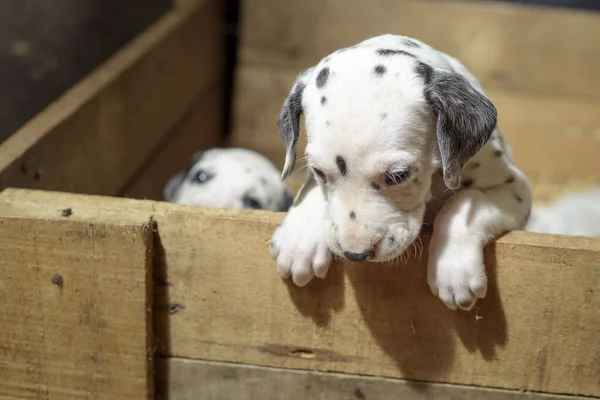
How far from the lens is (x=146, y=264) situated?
5.05 ft

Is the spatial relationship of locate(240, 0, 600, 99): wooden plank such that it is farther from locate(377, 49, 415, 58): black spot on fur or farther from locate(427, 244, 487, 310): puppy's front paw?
locate(427, 244, 487, 310): puppy's front paw

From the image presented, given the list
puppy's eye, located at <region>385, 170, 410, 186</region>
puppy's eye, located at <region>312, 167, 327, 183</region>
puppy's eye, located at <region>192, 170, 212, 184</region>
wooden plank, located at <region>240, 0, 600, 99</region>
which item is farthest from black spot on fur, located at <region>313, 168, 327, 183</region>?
wooden plank, located at <region>240, 0, 600, 99</region>

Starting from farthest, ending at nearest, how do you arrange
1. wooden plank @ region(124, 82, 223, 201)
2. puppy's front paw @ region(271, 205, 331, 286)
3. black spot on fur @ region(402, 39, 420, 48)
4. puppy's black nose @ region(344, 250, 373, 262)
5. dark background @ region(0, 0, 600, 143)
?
wooden plank @ region(124, 82, 223, 201), dark background @ region(0, 0, 600, 143), black spot on fur @ region(402, 39, 420, 48), puppy's front paw @ region(271, 205, 331, 286), puppy's black nose @ region(344, 250, 373, 262)

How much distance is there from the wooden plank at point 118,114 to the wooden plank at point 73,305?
237 mm

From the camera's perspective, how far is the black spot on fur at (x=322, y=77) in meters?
1.47

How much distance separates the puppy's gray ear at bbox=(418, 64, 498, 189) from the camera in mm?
1437

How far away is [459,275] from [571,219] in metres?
0.93

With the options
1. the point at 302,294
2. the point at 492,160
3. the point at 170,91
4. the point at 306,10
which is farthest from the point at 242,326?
the point at 306,10

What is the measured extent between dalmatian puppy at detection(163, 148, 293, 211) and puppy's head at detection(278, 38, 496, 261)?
0.74 m

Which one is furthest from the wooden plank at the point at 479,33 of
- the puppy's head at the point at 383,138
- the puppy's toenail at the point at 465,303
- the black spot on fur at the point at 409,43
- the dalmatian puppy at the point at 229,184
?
the puppy's toenail at the point at 465,303

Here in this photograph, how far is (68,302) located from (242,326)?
0.35 m

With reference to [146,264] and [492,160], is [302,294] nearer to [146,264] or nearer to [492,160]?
[146,264]

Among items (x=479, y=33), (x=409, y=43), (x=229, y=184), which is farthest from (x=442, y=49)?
(x=409, y=43)

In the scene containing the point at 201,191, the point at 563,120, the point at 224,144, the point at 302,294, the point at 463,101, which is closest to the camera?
the point at 463,101
